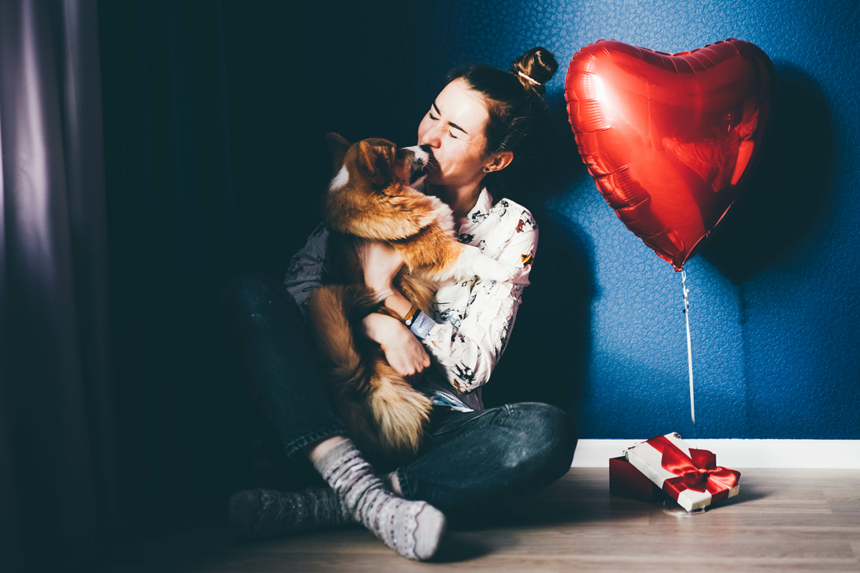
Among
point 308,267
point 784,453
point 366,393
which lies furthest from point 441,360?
point 784,453

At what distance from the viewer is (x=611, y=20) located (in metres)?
1.76

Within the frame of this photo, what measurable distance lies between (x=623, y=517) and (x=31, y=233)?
4.77 ft

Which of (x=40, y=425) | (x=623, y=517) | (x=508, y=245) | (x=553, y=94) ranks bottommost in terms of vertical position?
(x=623, y=517)

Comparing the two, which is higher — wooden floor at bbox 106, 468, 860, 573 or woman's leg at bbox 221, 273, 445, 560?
woman's leg at bbox 221, 273, 445, 560

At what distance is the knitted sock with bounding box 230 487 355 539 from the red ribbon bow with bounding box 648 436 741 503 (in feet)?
2.64

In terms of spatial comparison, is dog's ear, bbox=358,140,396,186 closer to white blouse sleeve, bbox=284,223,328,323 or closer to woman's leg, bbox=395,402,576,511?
white blouse sleeve, bbox=284,223,328,323

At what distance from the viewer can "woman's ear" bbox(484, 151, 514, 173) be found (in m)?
1.65

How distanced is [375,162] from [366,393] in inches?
21.7

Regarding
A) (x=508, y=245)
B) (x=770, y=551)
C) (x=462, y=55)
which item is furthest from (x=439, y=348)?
(x=462, y=55)

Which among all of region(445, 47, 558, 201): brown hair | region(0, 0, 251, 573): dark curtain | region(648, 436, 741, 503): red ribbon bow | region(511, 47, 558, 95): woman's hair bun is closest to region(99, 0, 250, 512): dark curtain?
region(0, 0, 251, 573): dark curtain

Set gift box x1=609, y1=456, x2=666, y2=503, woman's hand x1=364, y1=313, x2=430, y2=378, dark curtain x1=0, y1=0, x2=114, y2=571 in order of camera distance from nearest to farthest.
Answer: dark curtain x1=0, y1=0, x2=114, y2=571 < woman's hand x1=364, y1=313, x2=430, y2=378 < gift box x1=609, y1=456, x2=666, y2=503

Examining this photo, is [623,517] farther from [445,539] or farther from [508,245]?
A: [508,245]

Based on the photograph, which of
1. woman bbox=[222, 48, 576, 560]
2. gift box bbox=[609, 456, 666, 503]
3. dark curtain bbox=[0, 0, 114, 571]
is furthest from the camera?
gift box bbox=[609, 456, 666, 503]

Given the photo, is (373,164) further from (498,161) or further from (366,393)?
(366,393)
